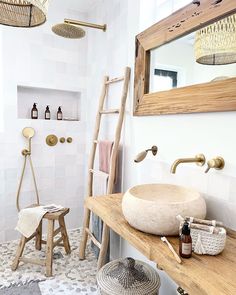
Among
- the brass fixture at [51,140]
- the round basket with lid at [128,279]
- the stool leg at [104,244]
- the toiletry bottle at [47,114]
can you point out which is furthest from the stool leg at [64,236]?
the toiletry bottle at [47,114]

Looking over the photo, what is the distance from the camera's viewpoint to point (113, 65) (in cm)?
240

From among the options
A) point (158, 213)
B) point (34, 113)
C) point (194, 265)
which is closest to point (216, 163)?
point (158, 213)

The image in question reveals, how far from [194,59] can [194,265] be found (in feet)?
3.55

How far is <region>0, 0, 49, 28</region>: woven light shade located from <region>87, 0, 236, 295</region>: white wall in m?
0.79

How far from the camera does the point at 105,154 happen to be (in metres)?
2.30

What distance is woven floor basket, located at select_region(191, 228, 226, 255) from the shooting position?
94cm

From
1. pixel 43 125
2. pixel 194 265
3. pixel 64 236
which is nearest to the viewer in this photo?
pixel 194 265

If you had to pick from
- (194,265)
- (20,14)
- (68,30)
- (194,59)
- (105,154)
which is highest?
(68,30)

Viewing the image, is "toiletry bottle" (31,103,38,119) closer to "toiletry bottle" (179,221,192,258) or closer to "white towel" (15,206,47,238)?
"white towel" (15,206,47,238)

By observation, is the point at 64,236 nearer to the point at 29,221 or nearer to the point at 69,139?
the point at 29,221

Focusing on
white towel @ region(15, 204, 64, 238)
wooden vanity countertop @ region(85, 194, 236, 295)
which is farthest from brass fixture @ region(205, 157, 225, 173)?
white towel @ region(15, 204, 64, 238)

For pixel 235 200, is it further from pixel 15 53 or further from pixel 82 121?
pixel 15 53

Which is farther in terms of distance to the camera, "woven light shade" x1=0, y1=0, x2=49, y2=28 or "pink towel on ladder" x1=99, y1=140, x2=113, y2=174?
"pink towel on ladder" x1=99, y1=140, x2=113, y2=174

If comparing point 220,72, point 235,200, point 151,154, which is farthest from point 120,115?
point 235,200
